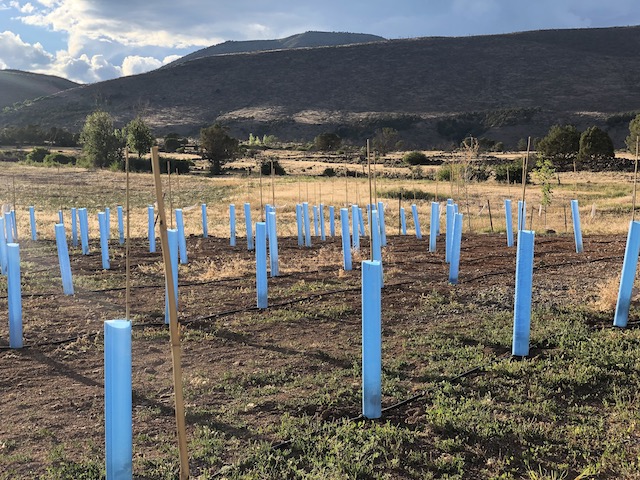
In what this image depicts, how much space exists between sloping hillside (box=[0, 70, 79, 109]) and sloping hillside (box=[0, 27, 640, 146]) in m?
31.7

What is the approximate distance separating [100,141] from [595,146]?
132 ft

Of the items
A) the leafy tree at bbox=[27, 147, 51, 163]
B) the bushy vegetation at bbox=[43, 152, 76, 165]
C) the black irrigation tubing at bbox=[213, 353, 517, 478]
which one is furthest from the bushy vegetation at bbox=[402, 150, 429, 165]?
the black irrigation tubing at bbox=[213, 353, 517, 478]

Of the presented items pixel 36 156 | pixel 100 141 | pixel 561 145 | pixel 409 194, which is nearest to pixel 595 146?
pixel 561 145

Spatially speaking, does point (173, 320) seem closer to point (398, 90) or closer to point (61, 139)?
point (61, 139)

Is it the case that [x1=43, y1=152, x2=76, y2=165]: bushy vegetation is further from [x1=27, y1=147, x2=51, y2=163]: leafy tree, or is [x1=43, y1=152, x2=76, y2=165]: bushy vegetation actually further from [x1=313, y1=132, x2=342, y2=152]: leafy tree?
[x1=313, y1=132, x2=342, y2=152]: leafy tree

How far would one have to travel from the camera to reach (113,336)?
3227 mm

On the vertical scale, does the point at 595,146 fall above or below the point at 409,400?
above

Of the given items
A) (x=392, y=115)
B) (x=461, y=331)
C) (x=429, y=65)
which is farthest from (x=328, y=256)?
(x=429, y=65)

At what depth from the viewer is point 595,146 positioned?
149ft

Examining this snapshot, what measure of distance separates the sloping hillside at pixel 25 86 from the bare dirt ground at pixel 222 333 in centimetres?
13707

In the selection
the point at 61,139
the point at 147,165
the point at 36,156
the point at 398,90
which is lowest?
the point at 147,165

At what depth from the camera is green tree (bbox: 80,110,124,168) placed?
50.8 metres

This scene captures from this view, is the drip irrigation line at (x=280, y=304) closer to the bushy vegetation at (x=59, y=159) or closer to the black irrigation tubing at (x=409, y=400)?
the black irrigation tubing at (x=409, y=400)

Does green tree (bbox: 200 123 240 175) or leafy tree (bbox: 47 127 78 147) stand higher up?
leafy tree (bbox: 47 127 78 147)
